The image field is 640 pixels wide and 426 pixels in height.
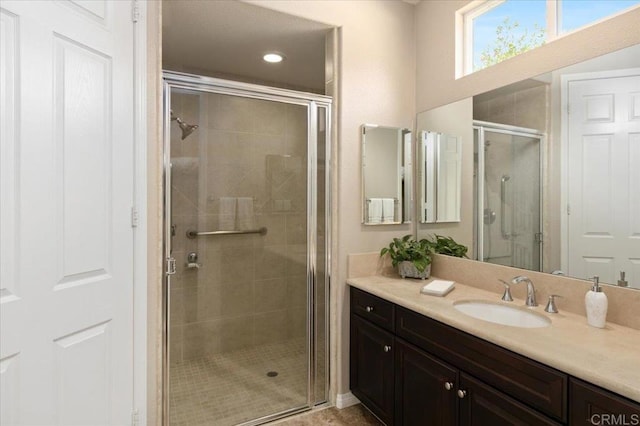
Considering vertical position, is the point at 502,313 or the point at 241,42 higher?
the point at 241,42

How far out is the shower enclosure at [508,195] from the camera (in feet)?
5.95

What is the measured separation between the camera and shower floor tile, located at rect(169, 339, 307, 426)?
218 centimetres

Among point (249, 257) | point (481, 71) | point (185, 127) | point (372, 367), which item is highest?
point (481, 71)

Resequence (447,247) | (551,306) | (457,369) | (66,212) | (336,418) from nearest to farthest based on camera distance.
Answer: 1. (66,212)
2. (457,369)
3. (551,306)
4. (336,418)
5. (447,247)

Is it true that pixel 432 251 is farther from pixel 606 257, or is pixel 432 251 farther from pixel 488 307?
pixel 606 257

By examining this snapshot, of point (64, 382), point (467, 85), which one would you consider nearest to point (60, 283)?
point (64, 382)

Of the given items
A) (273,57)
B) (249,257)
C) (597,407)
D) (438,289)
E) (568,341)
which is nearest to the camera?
(597,407)

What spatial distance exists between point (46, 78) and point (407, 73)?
6.96 ft

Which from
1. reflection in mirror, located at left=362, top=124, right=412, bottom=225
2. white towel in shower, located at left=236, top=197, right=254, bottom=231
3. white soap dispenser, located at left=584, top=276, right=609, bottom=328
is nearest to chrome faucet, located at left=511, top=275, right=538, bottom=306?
white soap dispenser, located at left=584, top=276, right=609, bottom=328

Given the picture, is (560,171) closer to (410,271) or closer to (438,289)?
(438,289)

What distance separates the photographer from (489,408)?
135 cm

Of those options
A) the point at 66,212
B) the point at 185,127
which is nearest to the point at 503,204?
the point at 185,127

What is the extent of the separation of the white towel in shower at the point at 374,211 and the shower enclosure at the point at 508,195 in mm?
606

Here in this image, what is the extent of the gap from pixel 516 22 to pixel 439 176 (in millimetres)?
979
